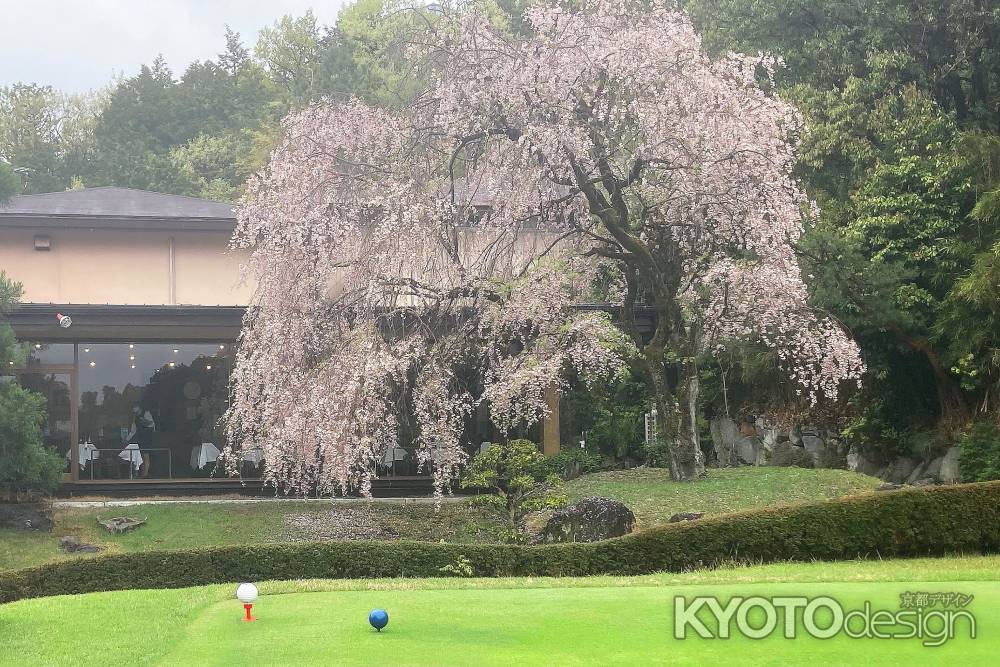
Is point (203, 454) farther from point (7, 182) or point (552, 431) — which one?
point (552, 431)

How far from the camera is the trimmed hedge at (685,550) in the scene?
647 inches

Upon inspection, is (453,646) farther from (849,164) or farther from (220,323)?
(849,164)

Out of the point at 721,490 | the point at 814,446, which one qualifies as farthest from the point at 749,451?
the point at 721,490

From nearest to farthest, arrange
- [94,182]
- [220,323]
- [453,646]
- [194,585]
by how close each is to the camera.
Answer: [453,646]
[194,585]
[220,323]
[94,182]

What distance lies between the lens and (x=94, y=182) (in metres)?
57.9

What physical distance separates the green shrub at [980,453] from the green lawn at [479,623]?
824cm

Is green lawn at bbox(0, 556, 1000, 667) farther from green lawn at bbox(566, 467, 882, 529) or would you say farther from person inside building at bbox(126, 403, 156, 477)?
person inside building at bbox(126, 403, 156, 477)

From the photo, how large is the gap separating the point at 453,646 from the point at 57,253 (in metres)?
26.4

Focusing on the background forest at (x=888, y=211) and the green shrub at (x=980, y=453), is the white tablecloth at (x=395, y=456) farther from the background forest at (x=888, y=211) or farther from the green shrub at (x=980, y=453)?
the green shrub at (x=980, y=453)

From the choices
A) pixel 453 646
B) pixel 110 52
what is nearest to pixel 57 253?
pixel 453 646

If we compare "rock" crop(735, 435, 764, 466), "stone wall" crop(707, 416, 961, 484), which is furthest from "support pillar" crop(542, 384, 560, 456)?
"rock" crop(735, 435, 764, 466)

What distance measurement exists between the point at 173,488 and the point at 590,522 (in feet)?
46.1

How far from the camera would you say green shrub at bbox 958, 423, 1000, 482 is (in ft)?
76.6

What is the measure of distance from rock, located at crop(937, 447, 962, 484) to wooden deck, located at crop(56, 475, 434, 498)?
501 inches
